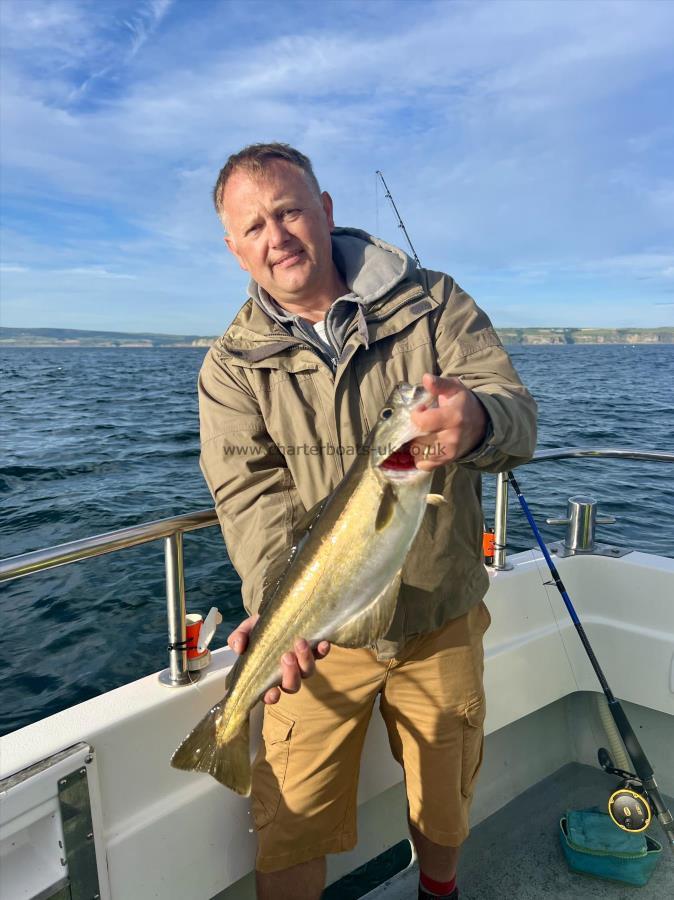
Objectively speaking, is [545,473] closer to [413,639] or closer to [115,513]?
[115,513]

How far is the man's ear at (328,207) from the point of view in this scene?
10.7 ft

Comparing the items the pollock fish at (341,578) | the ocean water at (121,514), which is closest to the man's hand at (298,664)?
the pollock fish at (341,578)

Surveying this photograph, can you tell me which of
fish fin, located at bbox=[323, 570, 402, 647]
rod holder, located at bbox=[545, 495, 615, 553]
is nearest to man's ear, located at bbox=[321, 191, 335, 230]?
fish fin, located at bbox=[323, 570, 402, 647]

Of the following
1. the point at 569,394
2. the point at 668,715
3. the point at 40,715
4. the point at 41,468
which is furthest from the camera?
the point at 569,394

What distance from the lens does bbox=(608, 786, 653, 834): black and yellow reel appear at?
3.71 m

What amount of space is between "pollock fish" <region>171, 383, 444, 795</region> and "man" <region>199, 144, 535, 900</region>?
0.18 m

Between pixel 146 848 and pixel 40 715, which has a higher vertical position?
pixel 146 848

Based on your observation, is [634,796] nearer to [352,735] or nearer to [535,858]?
[535,858]

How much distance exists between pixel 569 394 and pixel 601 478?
78.5 feet

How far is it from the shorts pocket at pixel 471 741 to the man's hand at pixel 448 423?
1419mm

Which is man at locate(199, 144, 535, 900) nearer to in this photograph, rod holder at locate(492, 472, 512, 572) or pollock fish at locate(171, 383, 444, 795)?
pollock fish at locate(171, 383, 444, 795)

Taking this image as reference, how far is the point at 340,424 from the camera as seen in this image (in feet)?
9.09

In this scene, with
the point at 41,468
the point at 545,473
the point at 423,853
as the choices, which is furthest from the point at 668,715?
the point at 41,468

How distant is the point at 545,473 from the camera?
17.0m
